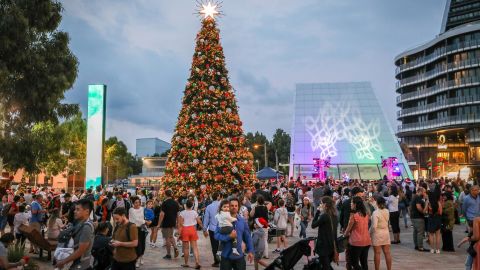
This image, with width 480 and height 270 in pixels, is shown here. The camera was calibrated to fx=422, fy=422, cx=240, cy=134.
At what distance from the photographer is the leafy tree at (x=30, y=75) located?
1122 centimetres

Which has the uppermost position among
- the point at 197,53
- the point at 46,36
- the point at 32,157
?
the point at 197,53

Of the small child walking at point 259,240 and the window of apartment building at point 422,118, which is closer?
the small child walking at point 259,240

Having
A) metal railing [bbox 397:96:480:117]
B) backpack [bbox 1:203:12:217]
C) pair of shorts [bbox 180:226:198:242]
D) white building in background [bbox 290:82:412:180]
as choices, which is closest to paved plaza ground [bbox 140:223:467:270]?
pair of shorts [bbox 180:226:198:242]

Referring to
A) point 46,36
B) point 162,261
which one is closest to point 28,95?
point 46,36

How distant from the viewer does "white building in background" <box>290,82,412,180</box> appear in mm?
42906

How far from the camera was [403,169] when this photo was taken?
41.7 m

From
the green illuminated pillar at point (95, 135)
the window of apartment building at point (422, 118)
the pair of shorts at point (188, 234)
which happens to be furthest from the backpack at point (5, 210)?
the window of apartment building at point (422, 118)

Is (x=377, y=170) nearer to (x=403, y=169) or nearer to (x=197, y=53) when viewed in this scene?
(x=403, y=169)

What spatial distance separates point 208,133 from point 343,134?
2789cm

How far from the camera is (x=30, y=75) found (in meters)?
11.9

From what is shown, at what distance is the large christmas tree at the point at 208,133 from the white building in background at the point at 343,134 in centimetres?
2259

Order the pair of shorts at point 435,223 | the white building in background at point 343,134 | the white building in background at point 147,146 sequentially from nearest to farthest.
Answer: the pair of shorts at point 435,223
the white building in background at point 343,134
the white building in background at point 147,146

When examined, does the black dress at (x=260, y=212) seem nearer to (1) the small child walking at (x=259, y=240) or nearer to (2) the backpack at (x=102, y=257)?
(1) the small child walking at (x=259, y=240)

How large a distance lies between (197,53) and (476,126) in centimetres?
4877
